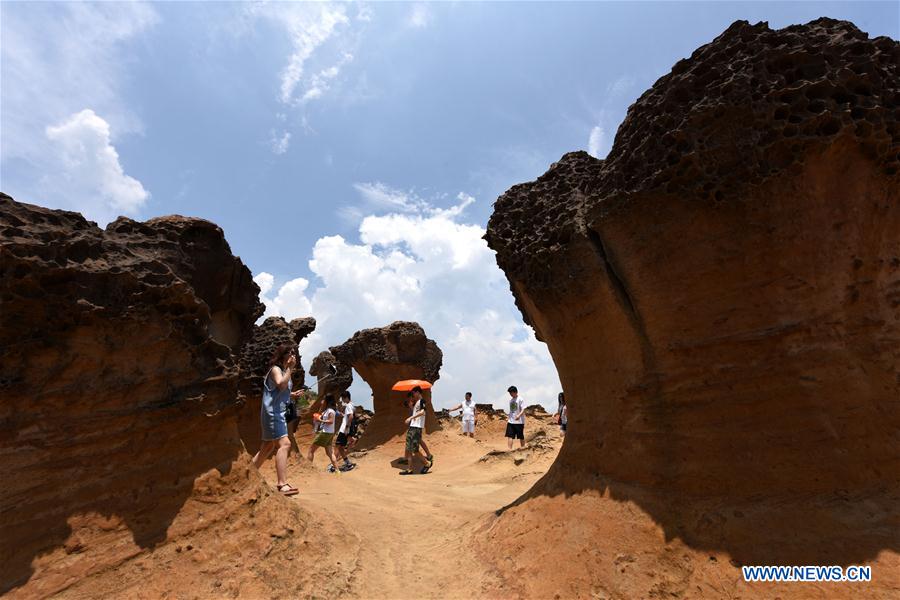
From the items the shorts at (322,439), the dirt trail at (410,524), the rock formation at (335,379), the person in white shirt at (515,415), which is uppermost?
the rock formation at (335,379)

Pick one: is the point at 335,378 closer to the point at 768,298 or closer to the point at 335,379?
the point at 335,379

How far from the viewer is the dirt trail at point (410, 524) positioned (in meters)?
3.74

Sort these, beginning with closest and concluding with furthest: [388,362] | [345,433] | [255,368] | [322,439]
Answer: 1. [322,439]
2. [255,368]
3. [345,433]
4. [388,362]

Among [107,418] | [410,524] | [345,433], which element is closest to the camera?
[107,418]

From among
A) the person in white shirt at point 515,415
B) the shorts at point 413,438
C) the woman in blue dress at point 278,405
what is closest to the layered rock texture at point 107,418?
the woman in blue dress at point 278,405

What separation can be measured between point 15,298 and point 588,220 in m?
4.23

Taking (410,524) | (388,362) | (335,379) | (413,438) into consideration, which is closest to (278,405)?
(410,524)

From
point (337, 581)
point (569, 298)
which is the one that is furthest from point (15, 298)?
point (569, 298)

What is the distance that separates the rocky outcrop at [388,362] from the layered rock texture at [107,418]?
38.7 feet

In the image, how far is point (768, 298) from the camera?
3242 mm

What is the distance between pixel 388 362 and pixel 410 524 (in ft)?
36.3

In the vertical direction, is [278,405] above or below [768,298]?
below

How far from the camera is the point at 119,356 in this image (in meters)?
3.61

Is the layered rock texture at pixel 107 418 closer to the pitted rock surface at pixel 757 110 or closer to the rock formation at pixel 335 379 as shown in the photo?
the pitted rock surface at pixel 757 110
